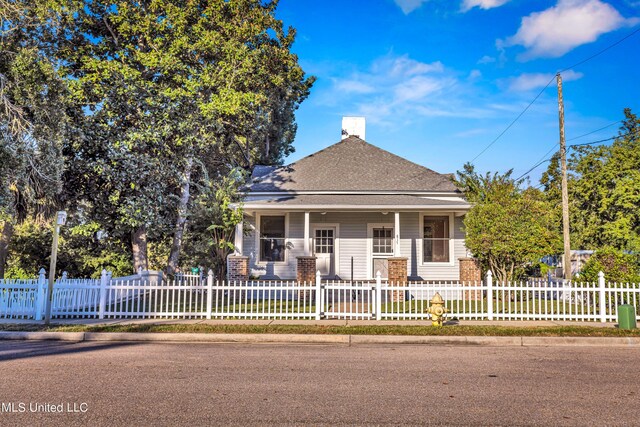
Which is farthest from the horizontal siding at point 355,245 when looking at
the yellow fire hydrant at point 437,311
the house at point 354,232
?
the yellow fire hydrant at point 437,311

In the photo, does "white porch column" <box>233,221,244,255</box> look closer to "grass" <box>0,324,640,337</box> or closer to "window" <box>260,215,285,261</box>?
"window" <box>260,215,285,261</box>

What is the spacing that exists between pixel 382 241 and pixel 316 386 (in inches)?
539

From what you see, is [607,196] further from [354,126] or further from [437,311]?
[437,311]

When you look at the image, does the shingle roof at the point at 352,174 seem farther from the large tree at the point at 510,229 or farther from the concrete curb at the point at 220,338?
the concrete curb at the point at 220,338

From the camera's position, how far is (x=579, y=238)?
2752cm

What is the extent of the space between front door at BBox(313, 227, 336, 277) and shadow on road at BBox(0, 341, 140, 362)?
409 inches

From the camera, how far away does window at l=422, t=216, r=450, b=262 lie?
18844 millimetres

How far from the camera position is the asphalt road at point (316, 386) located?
464 centimetres

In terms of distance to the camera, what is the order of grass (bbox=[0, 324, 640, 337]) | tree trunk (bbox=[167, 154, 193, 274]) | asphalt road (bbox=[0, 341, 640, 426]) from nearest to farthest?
asphalt road (bbox=[0, 341, 640, 426]), grass (bbox=[0, 324, 640, 337]), tree trunk (bbox=[167, 154, 193, 274])

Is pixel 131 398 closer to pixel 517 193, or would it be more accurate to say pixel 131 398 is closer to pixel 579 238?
pixel 517 193

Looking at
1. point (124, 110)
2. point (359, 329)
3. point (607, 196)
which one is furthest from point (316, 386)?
point (607, 196)

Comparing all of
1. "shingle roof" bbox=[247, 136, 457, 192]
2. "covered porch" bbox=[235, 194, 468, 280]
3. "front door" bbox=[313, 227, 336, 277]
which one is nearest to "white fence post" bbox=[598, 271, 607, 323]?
"covered porch" bbox=[235, 194, 468, 280]

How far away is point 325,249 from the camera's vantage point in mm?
19234

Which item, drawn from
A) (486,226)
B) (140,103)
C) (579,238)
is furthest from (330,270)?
(579,238)
